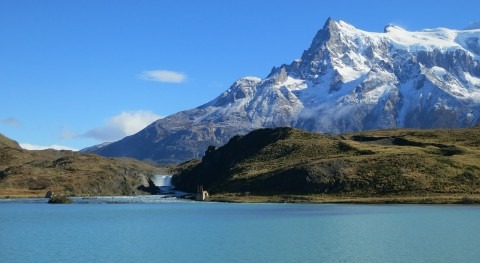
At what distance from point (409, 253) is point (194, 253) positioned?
20681 millimetres

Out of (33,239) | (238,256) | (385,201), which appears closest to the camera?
(238,256)

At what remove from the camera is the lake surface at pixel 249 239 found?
5988 centimetres

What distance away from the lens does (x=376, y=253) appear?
61094mm

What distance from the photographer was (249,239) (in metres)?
74.2

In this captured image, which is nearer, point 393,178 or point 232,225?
point 232,225

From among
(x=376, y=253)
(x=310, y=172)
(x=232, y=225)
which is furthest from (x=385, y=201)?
(x=376, y=253)

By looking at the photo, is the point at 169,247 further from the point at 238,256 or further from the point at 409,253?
the point at 409,253

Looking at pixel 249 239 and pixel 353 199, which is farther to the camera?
pixel 353 199

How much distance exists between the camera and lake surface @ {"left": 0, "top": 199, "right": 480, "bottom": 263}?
5988cm

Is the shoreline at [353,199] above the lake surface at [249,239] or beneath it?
above

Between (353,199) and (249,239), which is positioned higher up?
(353,199)

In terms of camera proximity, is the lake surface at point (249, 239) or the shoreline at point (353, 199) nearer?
the lake surface at point (249, 239)

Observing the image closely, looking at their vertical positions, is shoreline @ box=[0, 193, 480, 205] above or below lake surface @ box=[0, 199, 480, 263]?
above

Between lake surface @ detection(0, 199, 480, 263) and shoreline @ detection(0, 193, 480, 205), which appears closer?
lake surface @ detection(0, 199, 480, 263)
